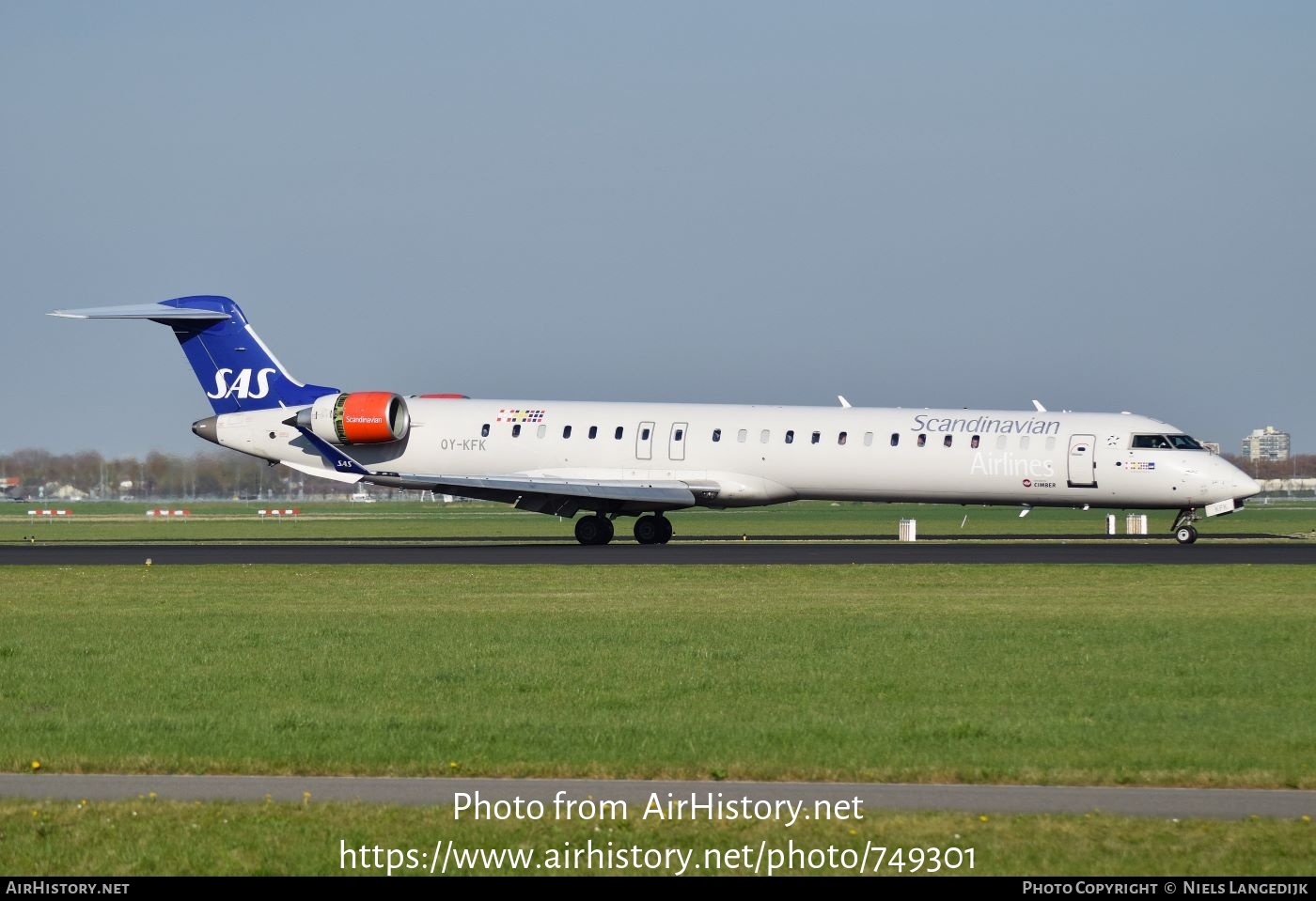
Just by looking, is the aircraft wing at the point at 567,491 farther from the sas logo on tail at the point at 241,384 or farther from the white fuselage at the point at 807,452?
the sas logo on tail at the point at 241,384

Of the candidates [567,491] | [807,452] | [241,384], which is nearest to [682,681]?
[567,491]

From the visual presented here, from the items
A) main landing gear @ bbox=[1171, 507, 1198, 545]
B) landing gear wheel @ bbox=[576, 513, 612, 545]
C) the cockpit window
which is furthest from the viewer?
landing gear wheel @ bbox=[576, 513, 612, 545]

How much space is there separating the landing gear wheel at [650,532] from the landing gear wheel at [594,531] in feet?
2.53

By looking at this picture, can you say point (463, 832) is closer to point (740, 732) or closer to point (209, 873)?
point (209, 873)

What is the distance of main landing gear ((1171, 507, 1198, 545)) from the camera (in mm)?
37469

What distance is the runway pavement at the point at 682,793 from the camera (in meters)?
9.86

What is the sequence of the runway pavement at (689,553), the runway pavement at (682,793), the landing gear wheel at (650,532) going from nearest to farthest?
the runway pavement at (682,793) → the runway pavement at (689,553) → the landing gear wheel at (650,532)

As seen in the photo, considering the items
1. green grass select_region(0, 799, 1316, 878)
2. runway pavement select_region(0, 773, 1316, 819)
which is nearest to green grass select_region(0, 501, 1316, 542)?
runway pavement select_region(0, 773, 1316, 819)

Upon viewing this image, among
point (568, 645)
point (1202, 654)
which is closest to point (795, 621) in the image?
point (568, 645)

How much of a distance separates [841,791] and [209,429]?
35238mm

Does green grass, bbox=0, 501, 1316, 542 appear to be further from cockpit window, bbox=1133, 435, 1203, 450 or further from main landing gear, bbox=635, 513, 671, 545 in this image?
cockpit window, bbox=1133, 435, 1203, 450

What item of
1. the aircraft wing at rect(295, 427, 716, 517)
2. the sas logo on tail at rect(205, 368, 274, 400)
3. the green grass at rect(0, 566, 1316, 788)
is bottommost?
the green grass at rect(0, 566, 1316, 788)

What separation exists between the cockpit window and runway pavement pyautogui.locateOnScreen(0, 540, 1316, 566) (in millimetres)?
2282

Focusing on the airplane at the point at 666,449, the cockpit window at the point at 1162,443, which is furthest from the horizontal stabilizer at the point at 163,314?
the cockpit window at the point at 1162,443
